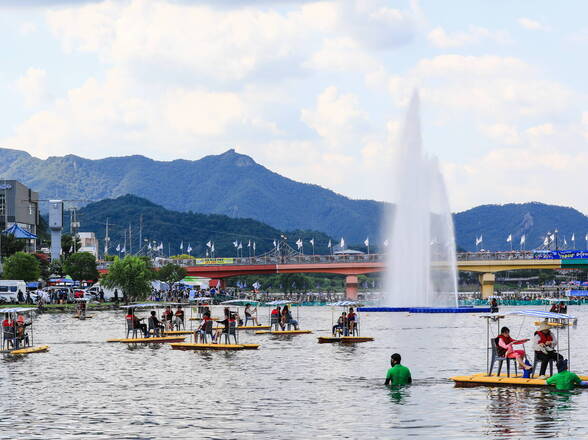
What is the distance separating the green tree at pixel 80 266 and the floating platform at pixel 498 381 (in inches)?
5362

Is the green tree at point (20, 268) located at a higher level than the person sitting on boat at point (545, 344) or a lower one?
higher

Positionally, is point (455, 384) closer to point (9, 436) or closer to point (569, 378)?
point (569, 378)

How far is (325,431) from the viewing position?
1129 inches

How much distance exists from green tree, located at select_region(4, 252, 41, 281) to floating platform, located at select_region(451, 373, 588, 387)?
114305mm

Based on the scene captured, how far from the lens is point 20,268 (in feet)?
474

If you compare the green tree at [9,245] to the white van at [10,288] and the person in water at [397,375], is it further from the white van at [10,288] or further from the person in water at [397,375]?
the person in water at [397,375]

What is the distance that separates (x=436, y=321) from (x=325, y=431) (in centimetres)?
7043

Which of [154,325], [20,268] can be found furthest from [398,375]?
[20,268]

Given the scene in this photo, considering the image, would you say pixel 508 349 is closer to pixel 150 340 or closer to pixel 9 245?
pixel 150 340

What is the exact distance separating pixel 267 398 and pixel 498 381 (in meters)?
8.68

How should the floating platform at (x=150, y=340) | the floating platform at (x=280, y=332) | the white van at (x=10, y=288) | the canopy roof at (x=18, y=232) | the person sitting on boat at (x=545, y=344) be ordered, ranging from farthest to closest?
the canopy roof at (x=18, y=232) < the white van at (x=10, y=288) < the floating platform at (x=280, y=332) < the floating platform at (x=150, y=340) < the person sitting on boat at (x=545, y=344)

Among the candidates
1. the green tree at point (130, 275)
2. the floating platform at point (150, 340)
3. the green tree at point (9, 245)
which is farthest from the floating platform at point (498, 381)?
the green tree at point (9, 245)

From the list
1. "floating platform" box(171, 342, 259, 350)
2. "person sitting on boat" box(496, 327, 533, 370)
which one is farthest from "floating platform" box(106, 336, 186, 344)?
"person sitting on boat" box(496, 327, 533, 370)

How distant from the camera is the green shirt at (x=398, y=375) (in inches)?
1506
